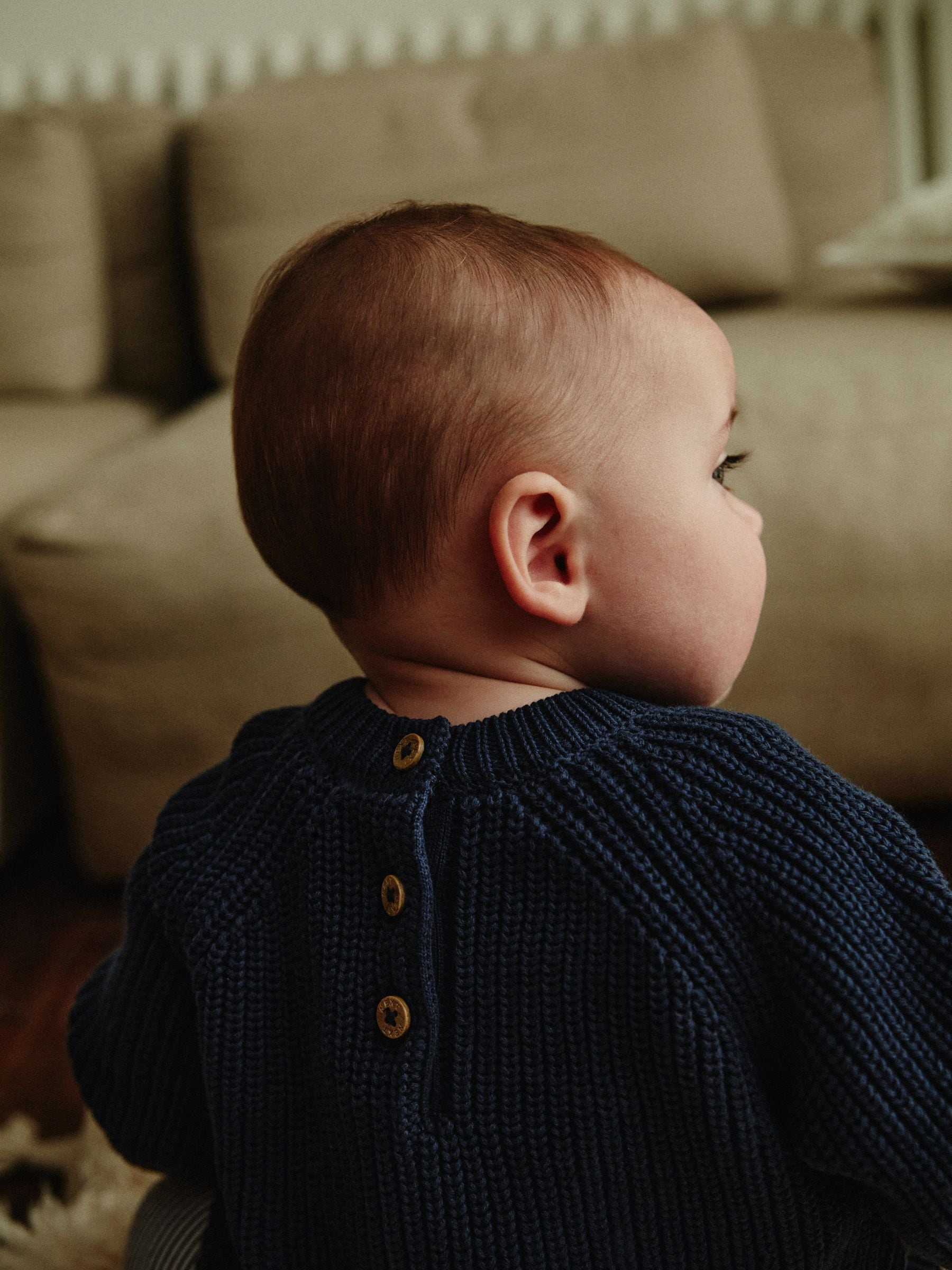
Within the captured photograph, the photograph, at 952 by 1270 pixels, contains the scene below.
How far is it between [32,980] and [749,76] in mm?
1620

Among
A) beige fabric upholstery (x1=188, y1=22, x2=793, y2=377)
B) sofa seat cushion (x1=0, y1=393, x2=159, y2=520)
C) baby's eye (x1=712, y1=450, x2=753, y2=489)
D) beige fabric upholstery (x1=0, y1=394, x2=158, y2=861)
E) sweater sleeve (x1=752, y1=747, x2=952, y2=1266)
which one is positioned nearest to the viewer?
sweater sleeve (x1=752, y1=747, x2=952, y2=1266)

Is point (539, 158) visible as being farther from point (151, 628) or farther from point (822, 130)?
point (151, 628)

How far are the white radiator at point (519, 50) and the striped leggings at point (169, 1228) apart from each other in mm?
2065

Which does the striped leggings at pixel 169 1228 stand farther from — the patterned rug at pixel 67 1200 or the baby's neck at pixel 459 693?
the baby's neck at pixel 459 693

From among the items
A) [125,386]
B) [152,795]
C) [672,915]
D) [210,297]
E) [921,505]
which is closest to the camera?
[672,915]

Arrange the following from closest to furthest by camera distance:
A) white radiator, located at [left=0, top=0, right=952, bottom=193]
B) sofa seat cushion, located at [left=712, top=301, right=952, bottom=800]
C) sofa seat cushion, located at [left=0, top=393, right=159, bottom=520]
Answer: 1. sofa seat cushion, located at [left=712, top=301, right=952, bottom=800]
2. sofa seat cushion, located at [left=0, top=393, right=159, bottom=520]
3. white radiator, located at [left=0, top=0, right=952, bottom=193]

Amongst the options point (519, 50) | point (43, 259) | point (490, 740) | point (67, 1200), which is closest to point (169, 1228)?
point (67, 1200)

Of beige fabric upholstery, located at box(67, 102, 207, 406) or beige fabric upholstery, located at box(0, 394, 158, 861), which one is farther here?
beige fabric upholstery, located at box(67, 102, 207, 406)

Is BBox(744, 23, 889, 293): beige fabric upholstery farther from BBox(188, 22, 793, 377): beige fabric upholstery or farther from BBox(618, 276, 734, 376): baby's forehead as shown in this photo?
BBox(618, 276, 734, 376): baby's forehead

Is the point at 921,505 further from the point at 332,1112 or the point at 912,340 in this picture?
the point at 332,1112

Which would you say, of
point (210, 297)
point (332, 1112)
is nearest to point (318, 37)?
point (210, 297)

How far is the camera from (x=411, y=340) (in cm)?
50

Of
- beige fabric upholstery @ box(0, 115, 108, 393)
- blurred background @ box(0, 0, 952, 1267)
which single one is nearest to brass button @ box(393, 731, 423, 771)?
blurred background @ box(0, 0, 952, 1267)

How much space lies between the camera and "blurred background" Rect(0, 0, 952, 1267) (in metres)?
1.12
